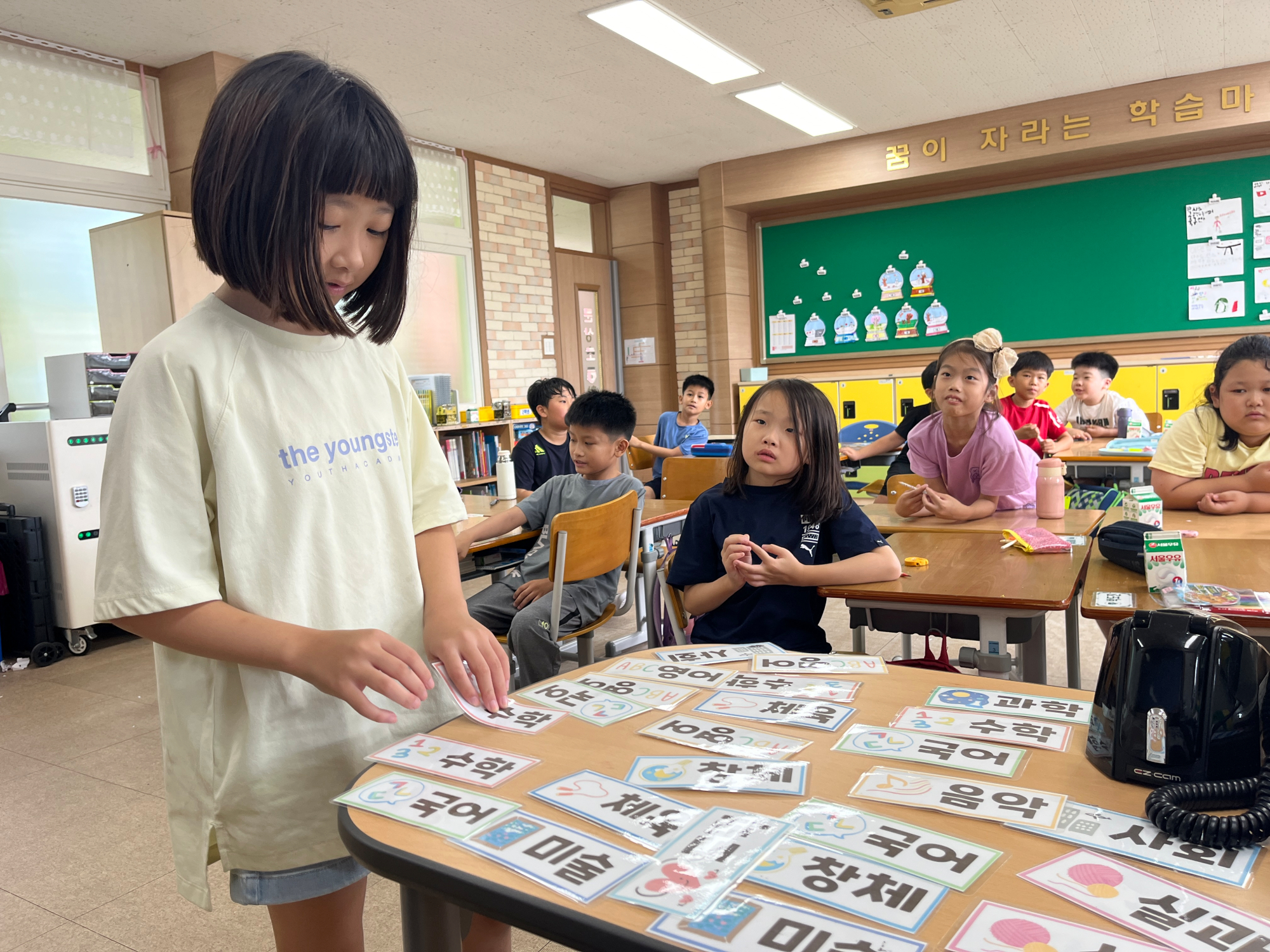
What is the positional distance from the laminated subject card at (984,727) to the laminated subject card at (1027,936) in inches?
13.2

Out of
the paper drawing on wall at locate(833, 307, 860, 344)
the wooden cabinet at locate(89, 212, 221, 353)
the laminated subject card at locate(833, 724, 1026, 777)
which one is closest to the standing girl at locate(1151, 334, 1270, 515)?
the laminated subject card at locate(833, 724, 1026, 777)

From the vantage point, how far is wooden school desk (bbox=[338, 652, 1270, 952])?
2.15 feet

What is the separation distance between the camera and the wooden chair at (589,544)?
253 cm

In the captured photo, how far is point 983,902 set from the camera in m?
0.66

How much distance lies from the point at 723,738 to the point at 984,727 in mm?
304

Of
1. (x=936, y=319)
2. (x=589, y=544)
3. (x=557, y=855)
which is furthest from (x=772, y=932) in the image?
(x=936, y=319)

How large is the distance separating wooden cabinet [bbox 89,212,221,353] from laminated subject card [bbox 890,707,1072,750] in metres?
4.88

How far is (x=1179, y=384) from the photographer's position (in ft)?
21.3

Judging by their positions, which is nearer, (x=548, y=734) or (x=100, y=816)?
(x=548, y=734)

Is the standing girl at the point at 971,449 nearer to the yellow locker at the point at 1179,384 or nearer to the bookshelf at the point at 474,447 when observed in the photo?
the bookshelf at the point at 474,447

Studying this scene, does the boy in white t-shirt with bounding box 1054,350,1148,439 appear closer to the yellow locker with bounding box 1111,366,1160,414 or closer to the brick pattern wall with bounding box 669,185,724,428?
the yellow locker with bounding box 1111,366,1160,414

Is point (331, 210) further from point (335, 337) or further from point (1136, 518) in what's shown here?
point (1136, 518)

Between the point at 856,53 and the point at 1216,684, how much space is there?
5.53 metres

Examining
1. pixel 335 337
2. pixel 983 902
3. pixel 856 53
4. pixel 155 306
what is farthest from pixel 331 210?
pixel 856 53
